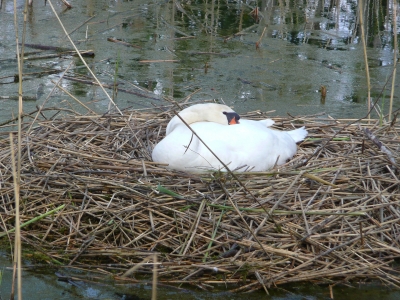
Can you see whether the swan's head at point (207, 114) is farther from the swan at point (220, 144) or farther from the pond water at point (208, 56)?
the pond water at point (208, 56)

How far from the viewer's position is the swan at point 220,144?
344cm

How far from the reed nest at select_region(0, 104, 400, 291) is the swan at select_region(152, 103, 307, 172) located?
0.29ft

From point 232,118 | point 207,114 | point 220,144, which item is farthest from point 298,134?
point 220,144

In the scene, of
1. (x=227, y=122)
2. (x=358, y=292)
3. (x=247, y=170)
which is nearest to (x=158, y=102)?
(x=227, y=122)

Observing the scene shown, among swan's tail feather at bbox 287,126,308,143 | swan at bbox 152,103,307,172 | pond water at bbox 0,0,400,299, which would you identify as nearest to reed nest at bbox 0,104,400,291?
swan at bbox 152,103,307,172

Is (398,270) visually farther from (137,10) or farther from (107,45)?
(137,10)

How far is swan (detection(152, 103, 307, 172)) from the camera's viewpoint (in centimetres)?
344

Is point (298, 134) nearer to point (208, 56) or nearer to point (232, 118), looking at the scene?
point (232, 118)

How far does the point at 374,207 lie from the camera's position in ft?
10.5

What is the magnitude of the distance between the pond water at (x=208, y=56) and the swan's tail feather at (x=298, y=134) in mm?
1056

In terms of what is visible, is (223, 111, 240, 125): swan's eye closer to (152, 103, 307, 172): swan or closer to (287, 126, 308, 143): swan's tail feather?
(152, 103, 307, 172): swan

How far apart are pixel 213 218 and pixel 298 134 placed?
1283mm

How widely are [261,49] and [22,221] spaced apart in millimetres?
4797

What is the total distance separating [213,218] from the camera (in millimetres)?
3102
